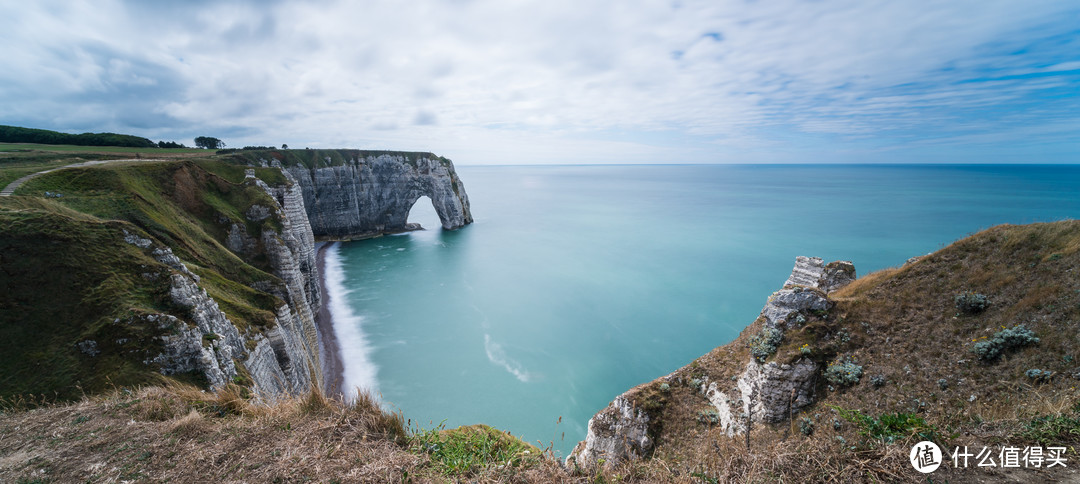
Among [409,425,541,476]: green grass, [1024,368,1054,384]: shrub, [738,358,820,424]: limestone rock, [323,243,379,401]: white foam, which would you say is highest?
[409,425,541,476]: green grass

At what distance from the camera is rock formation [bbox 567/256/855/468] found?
37.2 feet

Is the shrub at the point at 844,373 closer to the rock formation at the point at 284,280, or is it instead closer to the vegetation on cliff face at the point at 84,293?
the rock formation at the point at 284,280

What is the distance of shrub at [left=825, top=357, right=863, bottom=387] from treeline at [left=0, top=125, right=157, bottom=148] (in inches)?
3565

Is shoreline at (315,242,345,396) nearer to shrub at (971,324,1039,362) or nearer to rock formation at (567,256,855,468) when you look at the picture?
rock formation at (567,256,855,468)

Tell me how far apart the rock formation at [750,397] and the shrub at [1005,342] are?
142 inches

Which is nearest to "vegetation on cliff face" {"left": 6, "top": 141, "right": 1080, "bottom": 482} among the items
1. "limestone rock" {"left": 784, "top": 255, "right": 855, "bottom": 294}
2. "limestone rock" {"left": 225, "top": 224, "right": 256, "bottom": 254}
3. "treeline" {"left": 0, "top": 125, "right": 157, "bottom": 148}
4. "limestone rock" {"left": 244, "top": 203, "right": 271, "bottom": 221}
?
"limestone rock" {"left": 784, "top": 255, "right": 855, "bottom": 294}

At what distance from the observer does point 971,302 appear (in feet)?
36.5

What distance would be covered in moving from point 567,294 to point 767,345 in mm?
35928

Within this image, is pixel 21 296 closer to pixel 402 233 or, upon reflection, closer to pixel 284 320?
pixel 284 320

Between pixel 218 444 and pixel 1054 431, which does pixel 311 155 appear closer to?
pixel 218 444

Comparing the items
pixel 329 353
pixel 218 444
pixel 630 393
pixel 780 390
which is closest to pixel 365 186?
pixel 329 353

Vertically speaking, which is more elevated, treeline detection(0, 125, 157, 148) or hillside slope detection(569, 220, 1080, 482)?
treeline detection(0, 125, 157, 148)

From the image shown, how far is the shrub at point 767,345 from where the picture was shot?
12008 millimetres

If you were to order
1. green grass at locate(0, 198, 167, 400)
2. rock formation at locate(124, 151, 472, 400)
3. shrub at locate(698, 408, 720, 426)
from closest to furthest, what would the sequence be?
1. green grass at locate(0, 198, 167, 400)
2. shrub at locate(698, 408, 720, 426)
3. rock formation at locate(124, 151, 472, 400)
